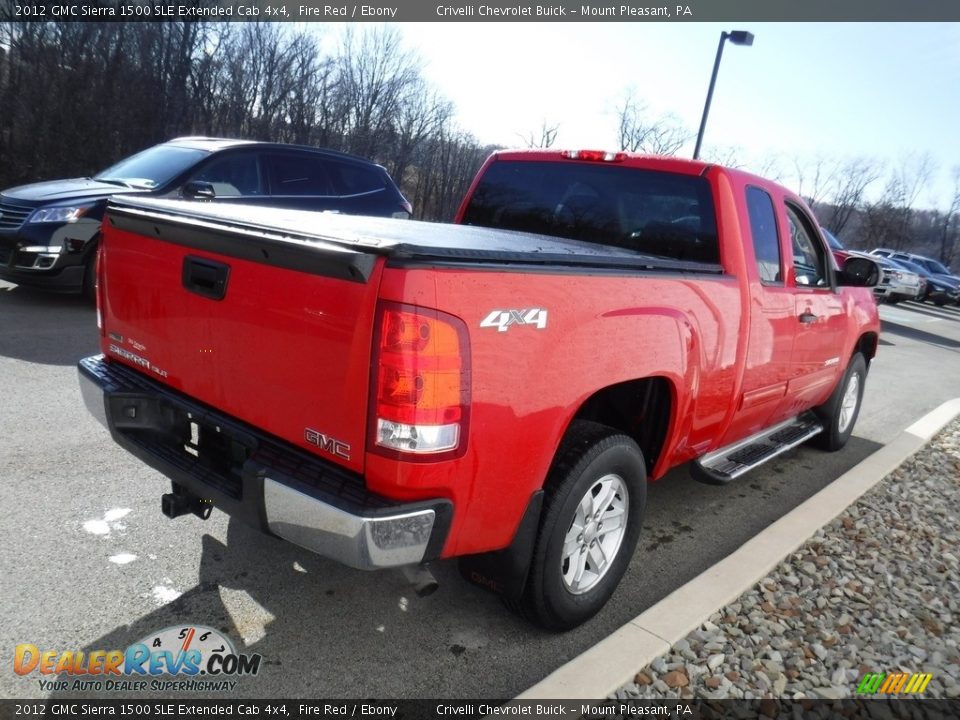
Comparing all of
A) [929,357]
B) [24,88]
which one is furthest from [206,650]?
[24,88]

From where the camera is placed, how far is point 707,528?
13.1 ft

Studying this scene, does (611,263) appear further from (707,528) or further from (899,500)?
(899,500)

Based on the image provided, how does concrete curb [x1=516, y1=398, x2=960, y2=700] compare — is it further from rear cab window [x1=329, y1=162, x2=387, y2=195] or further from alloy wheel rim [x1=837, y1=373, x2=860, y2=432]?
rear cab window [x1=329, y1=162, x2=387, y2=195]

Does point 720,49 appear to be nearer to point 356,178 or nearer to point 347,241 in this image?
point 356,178

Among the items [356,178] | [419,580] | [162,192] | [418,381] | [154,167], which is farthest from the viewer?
[356,178]

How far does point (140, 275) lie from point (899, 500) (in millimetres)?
4688

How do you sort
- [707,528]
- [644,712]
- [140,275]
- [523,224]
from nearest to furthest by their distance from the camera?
[644,712]
[140,275]
[707,528]
[523,224]

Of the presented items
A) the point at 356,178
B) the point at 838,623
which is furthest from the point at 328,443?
the point at 356,178

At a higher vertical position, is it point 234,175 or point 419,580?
point 234,175

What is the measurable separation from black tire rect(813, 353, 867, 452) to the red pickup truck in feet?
6.73

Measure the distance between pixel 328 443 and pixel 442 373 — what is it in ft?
1.50

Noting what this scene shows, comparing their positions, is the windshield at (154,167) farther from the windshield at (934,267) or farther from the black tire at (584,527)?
the windshield at (934,267)

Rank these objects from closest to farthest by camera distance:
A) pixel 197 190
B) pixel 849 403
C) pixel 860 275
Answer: pixel 860 275 < pixel 849 403 < pixel 197 190

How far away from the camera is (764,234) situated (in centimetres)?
386
